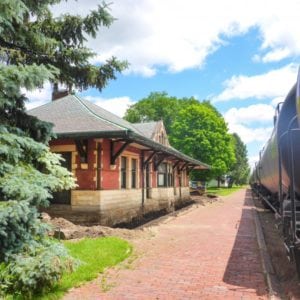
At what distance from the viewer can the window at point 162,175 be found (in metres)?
23.2

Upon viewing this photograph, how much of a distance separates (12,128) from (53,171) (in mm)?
1005

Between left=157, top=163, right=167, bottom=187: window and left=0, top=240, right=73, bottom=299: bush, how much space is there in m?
17.3

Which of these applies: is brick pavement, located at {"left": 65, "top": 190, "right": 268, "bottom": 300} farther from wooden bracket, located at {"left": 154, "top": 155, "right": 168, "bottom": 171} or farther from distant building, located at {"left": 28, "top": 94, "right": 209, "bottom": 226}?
wooden bracket, located at {"left": 154, "top": 155, "right": 168, "bottom": 171}

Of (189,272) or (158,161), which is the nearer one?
(189,272)


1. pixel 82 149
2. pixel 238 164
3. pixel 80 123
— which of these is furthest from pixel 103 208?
pixel 238 164

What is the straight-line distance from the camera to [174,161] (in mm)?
26891

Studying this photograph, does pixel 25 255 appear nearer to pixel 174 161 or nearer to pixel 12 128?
pixel 12 128

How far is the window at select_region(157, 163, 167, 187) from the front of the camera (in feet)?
76.1

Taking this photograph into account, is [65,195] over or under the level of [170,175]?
under

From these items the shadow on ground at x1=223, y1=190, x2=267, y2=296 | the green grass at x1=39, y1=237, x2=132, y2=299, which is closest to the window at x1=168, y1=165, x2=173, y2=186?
the shadow on ground at x1=223, y1=190, x2=267, y2=296

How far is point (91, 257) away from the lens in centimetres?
812

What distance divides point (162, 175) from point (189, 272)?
16724mm

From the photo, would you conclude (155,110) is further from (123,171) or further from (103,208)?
(103,208)

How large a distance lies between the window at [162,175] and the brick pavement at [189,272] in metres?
11.1
